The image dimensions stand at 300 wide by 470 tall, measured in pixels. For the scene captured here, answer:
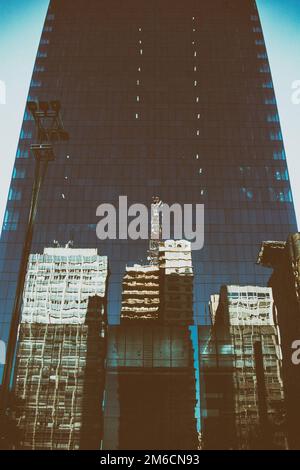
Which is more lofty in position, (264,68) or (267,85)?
(264,68)

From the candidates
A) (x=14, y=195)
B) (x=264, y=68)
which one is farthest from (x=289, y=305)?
(x=264, y=68)

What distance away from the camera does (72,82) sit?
126 m

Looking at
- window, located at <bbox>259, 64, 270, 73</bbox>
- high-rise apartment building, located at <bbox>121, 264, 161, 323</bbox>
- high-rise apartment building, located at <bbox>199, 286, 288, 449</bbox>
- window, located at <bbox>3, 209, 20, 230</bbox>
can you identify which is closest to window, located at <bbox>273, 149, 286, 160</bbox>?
window, located at <bbox>259, 64, 270, 73</bbox>

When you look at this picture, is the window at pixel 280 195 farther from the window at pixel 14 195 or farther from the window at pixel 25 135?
the window at pixel 25 135

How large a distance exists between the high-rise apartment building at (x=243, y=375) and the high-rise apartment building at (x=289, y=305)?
152cm

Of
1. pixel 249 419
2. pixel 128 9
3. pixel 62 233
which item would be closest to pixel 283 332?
pixel 249 419

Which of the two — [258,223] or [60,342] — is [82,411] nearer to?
[60,342]

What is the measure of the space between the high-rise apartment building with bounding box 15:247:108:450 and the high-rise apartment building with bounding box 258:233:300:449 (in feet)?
113

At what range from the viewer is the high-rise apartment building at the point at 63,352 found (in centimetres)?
7431

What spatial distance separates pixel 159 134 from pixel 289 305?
63030 mm

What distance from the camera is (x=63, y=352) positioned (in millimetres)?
80312

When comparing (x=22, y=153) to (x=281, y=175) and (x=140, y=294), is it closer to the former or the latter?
(x=140, y=294)

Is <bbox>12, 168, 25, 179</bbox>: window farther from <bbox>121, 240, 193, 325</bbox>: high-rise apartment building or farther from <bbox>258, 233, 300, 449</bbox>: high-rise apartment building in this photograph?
<bbox>258, 233, 300, 449</bbox>: high-rise apartment building

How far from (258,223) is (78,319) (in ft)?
173
